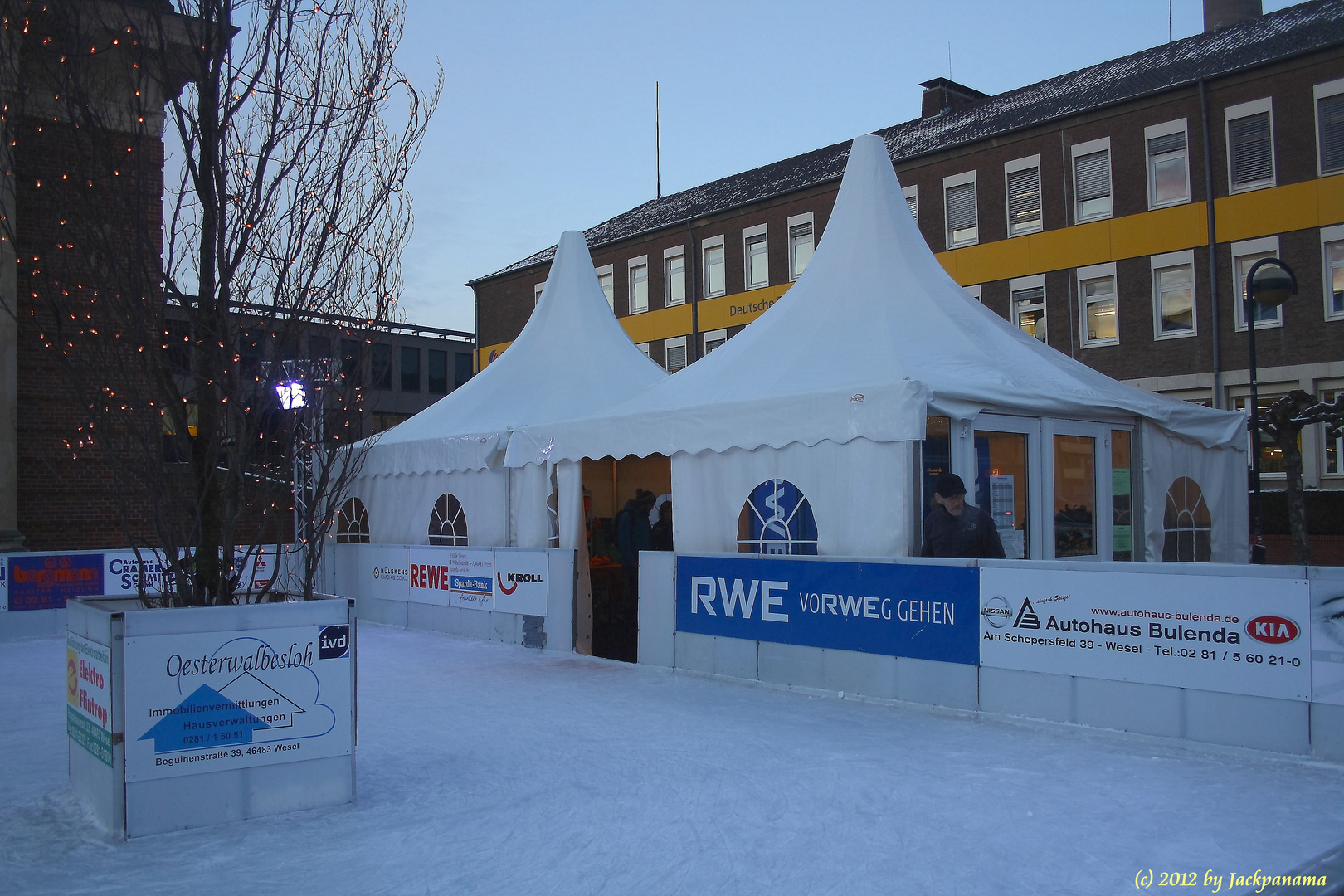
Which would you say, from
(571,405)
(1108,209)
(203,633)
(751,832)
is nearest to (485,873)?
(751,832)

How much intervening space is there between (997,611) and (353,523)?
1162 cm

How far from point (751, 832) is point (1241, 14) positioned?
32.7 m

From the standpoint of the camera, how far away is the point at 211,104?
5512 mm

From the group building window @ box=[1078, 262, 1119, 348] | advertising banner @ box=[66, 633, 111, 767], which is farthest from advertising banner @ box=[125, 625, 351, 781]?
building window @ box=[1078, 262, 1119, 348]

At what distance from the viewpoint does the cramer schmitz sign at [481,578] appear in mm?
11445

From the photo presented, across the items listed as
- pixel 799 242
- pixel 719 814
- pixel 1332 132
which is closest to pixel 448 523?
pixel 719 814

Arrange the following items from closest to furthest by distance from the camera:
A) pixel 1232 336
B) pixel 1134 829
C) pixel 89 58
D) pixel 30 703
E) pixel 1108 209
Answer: pixel 1134 829 → pixel 89 58 → pixel 30 703 → pixel 1232 336 → pixel 1108 209

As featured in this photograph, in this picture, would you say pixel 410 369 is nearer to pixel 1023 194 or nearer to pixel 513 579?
pixel 1023 194

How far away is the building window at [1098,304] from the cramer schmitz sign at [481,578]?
20738 mm

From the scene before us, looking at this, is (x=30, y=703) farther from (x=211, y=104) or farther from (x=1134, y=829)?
(x=1134, y=829)

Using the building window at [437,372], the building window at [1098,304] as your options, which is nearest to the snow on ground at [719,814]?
the building window at [1098,304]

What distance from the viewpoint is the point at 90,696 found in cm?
515

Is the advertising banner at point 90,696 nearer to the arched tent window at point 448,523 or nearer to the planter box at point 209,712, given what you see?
the planter box at point 209,712

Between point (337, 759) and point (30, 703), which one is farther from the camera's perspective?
point (30, 703)
